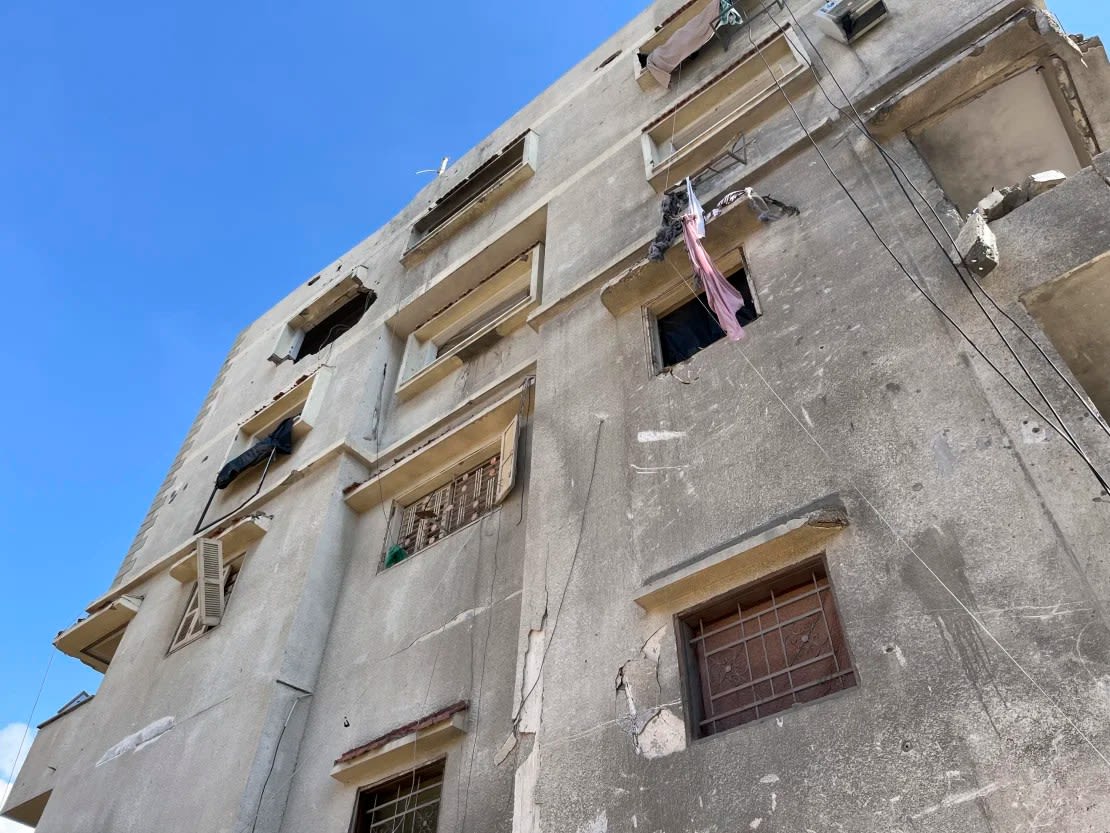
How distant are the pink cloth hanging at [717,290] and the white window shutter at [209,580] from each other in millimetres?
6730

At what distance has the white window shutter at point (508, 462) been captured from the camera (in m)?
8.28

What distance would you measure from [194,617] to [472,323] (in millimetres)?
5341

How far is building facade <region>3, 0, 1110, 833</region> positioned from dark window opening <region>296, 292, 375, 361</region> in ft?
Answer: 9.09

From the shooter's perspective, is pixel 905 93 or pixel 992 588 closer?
pixel 992 588

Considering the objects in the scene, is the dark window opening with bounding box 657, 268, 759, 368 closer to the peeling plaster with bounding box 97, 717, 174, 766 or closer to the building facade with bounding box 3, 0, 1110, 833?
the building facade with bounding box 3, 0, 1110, 833

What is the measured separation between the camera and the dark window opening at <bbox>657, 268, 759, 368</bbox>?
7.20m

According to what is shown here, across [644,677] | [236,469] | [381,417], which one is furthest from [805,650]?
[236,469]

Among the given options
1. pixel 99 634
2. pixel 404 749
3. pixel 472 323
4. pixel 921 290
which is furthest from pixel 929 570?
pixel 99 634

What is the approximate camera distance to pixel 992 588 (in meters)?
4.18

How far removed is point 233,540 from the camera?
10477 mm

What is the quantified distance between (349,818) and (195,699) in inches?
107

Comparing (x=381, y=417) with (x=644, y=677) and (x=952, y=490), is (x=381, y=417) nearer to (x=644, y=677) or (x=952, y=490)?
(x=644, y=677)

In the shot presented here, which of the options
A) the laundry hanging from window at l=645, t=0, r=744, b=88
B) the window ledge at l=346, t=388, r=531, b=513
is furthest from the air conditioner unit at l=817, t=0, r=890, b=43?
the window ledge at l=346, t=388, r=531, b=513

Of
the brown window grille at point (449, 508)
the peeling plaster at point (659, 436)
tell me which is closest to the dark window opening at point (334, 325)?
the brown window grille at point (449, 508)
